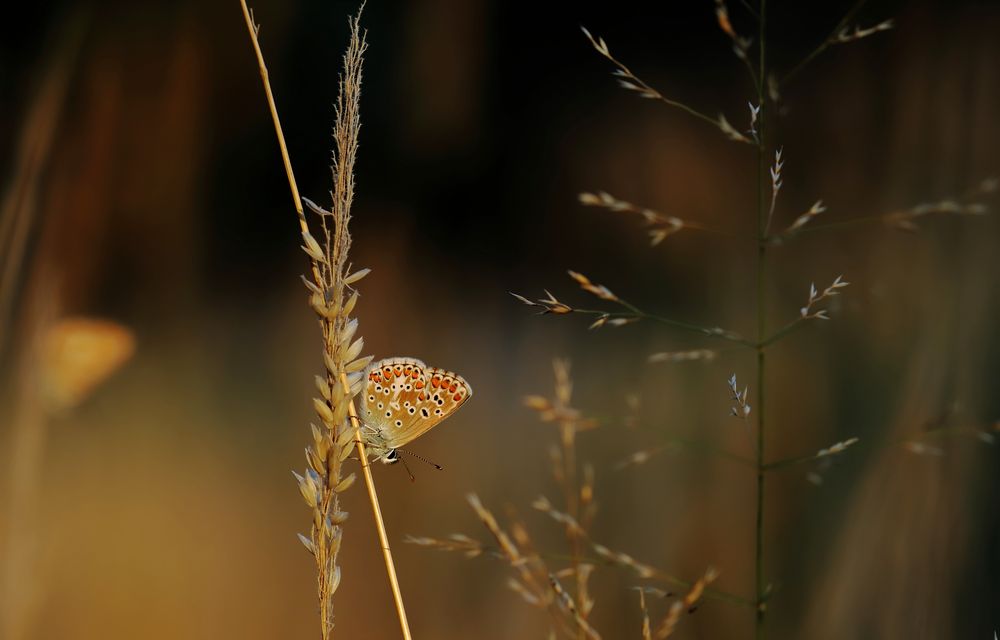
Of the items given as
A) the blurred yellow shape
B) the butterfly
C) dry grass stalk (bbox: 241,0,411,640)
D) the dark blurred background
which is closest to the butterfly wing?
the butterfly

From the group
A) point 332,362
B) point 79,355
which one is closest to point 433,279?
point 79,355

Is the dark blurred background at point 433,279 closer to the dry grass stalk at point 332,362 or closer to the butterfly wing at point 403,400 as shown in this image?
the butterfly wing at point 403,400

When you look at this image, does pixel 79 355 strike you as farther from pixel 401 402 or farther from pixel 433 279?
pixel 401 402

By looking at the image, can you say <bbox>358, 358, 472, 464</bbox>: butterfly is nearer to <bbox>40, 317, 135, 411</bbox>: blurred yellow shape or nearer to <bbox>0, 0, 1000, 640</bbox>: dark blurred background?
<bbox>0, 0, 1000, 640</bbox>: dark blurred background

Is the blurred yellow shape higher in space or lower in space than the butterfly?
lower

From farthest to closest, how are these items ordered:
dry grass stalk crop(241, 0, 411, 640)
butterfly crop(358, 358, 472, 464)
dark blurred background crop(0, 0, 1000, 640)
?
dark blurred background crop(0, 0, 1000, 640)
butterfly crop(358, 358, 472, 464)
dry grass stalk crop(241, 0, 411, 640)

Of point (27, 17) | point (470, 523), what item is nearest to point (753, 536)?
point (470, 523)

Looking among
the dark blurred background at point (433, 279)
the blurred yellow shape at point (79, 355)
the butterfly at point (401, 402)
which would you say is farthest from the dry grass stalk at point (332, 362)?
the blurred yellow shape at point (79, 355)

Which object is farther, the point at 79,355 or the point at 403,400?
the point at 79,355
